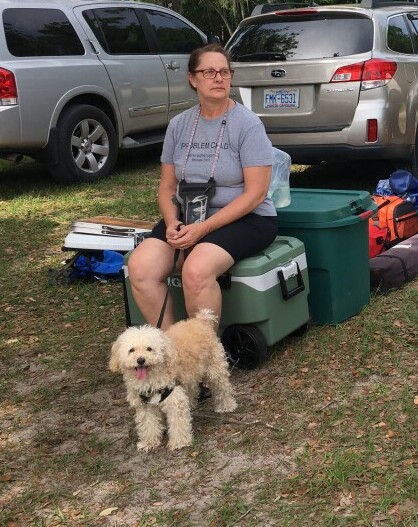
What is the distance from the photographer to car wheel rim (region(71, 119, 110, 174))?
27.3ft

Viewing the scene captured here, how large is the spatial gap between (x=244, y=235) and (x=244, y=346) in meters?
0.56

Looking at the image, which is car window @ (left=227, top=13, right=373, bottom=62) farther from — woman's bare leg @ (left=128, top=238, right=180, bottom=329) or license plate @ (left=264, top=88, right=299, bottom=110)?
woman's bare leg @ (left=128, top=238, right=180, bottom=329)

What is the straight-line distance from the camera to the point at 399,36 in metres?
7.03

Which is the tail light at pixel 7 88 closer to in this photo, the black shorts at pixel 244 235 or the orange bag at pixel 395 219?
the orange bag at pixel 395 219

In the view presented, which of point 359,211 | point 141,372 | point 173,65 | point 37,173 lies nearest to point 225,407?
point 141,372

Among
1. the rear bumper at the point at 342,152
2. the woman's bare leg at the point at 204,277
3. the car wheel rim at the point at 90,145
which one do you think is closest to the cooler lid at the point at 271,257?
the woman's bare leg at the point at 204,277

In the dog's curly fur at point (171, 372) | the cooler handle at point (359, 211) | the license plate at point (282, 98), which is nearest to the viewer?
the dog's curly fur at point (171, 372)

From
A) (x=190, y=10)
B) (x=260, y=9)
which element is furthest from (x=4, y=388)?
(x=190, y=10)

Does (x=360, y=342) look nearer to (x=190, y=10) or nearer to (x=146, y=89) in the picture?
(x=146, y=89)

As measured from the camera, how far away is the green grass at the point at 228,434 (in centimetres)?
285

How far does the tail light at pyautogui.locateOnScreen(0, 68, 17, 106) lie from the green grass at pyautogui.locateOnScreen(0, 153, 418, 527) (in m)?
3.05

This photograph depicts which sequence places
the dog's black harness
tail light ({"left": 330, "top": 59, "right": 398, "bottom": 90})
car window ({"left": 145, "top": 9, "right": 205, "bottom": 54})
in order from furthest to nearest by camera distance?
car window ({"left": 145, "top": 9, "right": 205, "bottom": 54}), tail light ({"left": 330, "top": 59, "right": 398, "bottom": 90}), the dog's black harness

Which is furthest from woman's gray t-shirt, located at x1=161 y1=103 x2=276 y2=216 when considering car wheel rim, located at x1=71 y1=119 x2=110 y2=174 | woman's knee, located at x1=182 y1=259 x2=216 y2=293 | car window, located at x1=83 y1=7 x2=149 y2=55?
car window, located at x1=83 y1=7 x2=149 y2=55

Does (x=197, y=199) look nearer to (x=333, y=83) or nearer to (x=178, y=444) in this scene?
(x=178, y=444)
